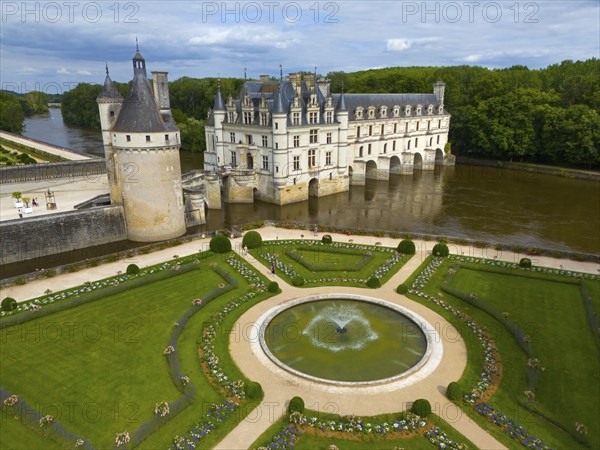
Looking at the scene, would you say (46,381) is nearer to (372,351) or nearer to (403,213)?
(372,351)

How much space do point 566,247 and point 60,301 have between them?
39.8 meters

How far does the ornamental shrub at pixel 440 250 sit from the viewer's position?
103 feet

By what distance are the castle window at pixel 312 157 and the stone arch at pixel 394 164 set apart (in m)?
19.7

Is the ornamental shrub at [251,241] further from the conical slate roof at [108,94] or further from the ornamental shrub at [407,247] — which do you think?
the conical slate roof at [108,94]

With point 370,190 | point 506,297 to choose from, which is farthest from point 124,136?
point 370,190

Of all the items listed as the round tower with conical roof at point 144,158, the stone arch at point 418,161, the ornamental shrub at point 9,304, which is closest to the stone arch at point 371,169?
the stone arch at point 418,161

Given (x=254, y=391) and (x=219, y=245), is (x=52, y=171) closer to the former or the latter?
(x=219, y=245)

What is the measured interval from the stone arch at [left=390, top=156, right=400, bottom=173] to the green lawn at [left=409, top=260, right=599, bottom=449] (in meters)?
39.0

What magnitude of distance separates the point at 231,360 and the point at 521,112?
6851 cm

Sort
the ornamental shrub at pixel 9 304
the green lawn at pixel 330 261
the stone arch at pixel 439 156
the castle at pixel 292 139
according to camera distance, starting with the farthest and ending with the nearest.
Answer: the stone arch at pixel 439 156, the castle at pixel 292 139, the green lawn at pixel 330 261, the ornamental shrub at pixel 9 304

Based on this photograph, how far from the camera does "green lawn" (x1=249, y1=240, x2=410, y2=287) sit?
28.9 m

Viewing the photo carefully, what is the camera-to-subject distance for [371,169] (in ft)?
211

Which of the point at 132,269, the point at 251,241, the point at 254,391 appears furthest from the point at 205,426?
the point at 251,241

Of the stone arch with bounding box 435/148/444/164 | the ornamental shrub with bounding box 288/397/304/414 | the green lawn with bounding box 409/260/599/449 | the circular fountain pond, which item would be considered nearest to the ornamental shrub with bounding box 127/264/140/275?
the circular fountain pond
